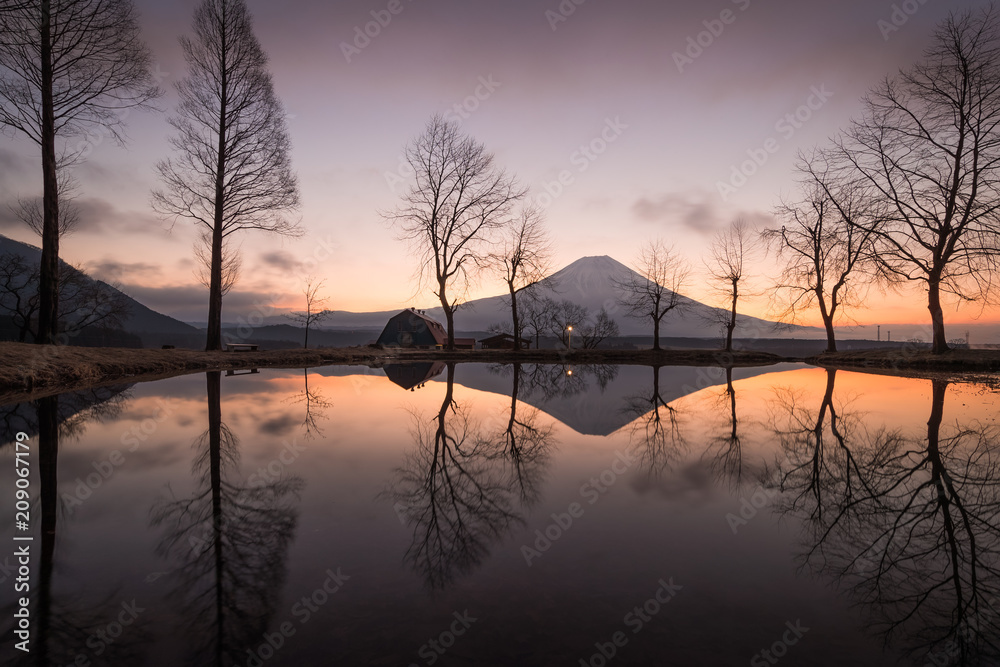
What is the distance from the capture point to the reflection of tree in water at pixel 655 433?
17.9ft

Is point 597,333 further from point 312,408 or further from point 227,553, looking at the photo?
point 227,553

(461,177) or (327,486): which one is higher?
(461,177)

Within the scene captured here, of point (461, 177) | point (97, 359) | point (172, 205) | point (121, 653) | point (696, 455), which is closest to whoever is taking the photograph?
point (121, 653)

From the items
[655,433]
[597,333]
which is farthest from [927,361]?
[597,333]

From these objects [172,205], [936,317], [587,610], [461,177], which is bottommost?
[587,610]

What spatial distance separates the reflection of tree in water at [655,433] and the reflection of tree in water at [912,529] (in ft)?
3.93

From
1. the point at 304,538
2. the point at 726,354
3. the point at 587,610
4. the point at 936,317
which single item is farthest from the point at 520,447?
the point at 726,354

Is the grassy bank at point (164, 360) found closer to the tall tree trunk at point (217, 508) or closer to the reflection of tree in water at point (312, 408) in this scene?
the tall tree trunk at point (217, 508)

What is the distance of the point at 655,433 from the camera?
7.05m

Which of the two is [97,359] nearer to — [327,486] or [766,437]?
[327,486]

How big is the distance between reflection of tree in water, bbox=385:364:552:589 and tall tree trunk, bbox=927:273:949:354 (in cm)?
2441

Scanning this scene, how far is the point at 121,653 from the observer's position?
2002 millimetres

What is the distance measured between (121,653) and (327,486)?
237 centimetres

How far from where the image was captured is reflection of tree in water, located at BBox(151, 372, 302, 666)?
2186mm
